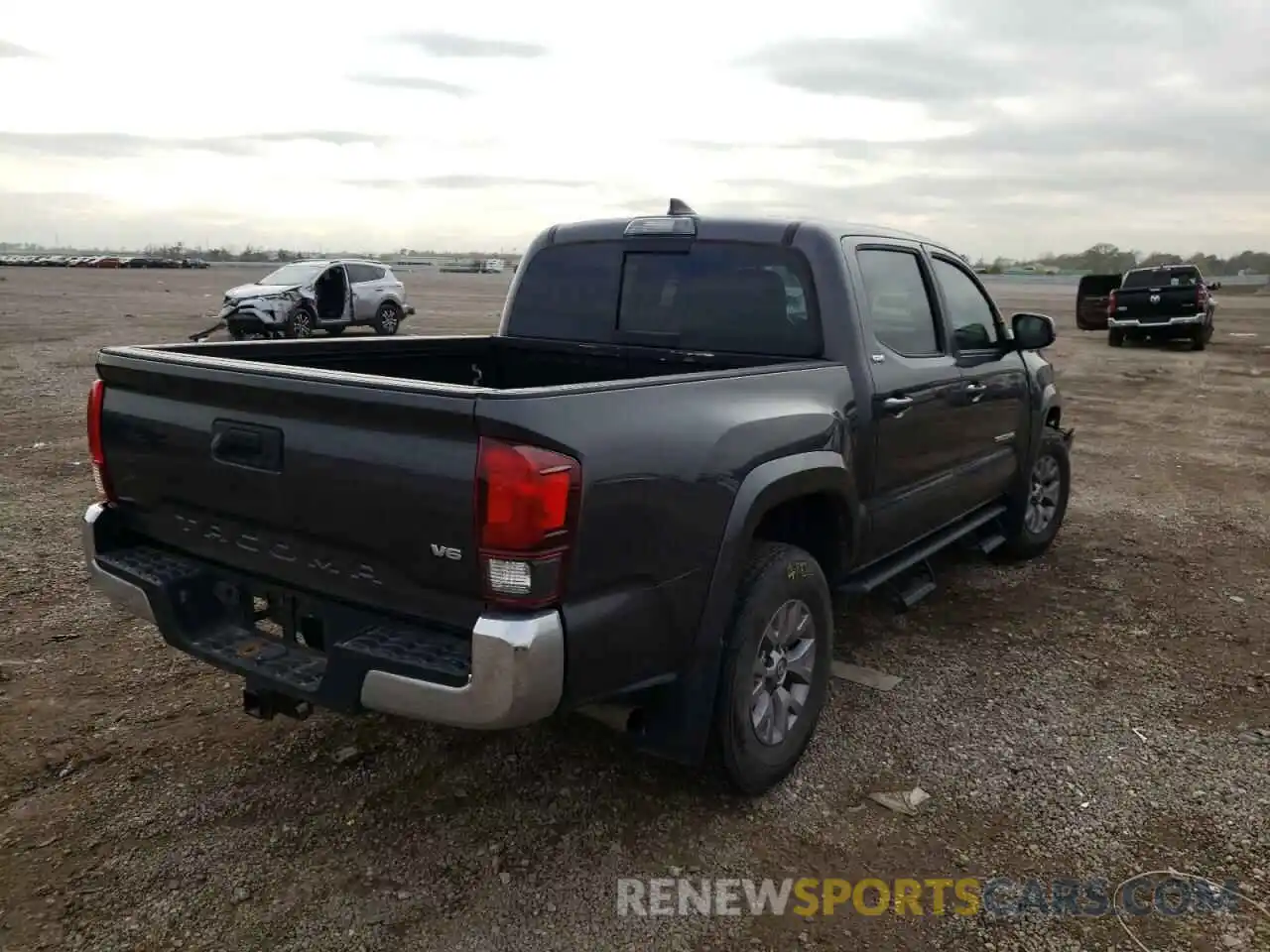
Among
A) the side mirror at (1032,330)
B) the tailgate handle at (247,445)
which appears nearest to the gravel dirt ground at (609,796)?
the tailgate handle at (247,445)

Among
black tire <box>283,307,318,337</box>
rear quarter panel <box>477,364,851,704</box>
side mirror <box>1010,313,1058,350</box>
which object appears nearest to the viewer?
rear quarter panel <box>477,364,851,704</box>

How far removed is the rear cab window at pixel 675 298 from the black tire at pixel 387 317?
→ 17.6 m

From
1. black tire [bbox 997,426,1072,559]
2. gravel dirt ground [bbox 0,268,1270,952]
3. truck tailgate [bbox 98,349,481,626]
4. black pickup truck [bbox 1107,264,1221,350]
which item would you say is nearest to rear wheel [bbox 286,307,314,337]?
gravel dirt ground [bbox 0,268,1270,952]

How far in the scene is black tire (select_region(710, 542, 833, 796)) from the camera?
3.11m

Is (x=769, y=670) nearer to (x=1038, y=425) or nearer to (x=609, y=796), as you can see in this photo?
(x=609, y=796)

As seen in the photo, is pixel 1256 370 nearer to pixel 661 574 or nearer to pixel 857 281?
pixel 857 281

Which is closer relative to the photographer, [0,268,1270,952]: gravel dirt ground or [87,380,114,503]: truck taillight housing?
[0,268,1270,952]: gravel dirt ground

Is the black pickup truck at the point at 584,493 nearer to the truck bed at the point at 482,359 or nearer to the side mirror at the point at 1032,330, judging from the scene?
the truck bed at the point at 482,359

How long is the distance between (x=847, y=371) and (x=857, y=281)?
0.44 meters

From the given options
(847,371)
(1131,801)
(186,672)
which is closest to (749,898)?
(1131,801)

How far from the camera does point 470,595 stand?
252cm

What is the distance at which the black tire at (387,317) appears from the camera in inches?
846

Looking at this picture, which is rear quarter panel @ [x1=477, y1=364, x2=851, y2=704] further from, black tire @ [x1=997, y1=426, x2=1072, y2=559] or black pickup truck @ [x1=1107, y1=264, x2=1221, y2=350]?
black pickup truck @ [x1=1107, y1=264, x2=1221, y2=350]

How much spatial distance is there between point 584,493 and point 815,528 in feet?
5.01
